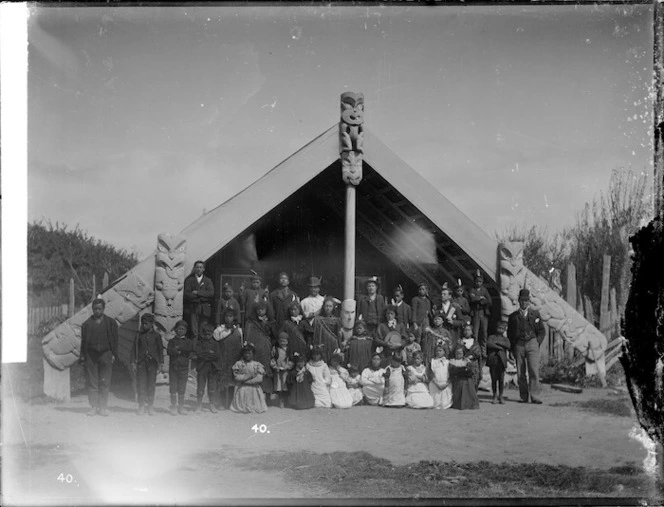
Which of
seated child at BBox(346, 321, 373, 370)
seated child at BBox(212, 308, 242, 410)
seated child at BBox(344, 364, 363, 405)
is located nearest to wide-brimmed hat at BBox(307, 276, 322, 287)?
seated child at BBox(346, 321, 373, 370)

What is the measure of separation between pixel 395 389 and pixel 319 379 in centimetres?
80

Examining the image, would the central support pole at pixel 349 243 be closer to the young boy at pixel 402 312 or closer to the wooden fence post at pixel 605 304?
the young boy at pixel 402 312

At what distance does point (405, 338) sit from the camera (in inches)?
289

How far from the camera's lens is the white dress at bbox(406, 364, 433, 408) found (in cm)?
695

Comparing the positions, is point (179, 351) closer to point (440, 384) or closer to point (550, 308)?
point (440, 384)

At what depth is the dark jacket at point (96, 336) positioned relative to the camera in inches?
255

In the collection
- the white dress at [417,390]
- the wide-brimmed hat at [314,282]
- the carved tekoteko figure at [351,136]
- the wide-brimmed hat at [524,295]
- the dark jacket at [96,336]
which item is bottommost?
the white dress at [417,390]

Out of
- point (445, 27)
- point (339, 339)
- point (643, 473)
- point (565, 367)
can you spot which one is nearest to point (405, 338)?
point (339, 339)

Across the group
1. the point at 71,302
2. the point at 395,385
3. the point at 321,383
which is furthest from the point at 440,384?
the point at 71,302

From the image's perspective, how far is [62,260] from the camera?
22.0 ft

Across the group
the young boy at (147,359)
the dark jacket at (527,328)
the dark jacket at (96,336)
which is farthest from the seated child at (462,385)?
the dark jacket at (96,336)

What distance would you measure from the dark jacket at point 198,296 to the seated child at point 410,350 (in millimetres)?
2092

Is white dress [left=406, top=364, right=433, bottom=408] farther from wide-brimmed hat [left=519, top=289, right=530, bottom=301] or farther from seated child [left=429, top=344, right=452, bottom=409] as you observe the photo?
wide-brimmed hat [left=519, top=289, right=530, bottom=301]

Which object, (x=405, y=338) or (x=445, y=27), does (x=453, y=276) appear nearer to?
(x=405, y=338)
